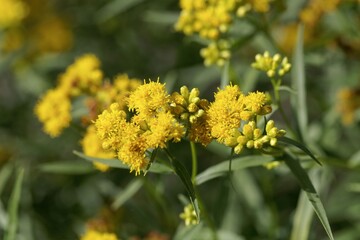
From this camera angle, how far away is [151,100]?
85.1 inches

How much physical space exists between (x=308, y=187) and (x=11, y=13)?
334 cm

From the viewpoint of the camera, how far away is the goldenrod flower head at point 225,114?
7.00ft

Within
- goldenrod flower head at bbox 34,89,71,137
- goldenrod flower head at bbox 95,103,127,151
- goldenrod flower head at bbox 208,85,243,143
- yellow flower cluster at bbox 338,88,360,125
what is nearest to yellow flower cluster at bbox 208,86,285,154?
goldenrod flower head at bbox 208,85,243,143

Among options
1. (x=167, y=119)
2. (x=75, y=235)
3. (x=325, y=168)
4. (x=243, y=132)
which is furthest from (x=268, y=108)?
(x=75, y=235)

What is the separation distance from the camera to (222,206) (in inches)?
124

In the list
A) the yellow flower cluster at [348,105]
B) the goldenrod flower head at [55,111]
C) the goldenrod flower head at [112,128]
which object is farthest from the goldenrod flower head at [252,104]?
the yellow flower cluster at [348,105]

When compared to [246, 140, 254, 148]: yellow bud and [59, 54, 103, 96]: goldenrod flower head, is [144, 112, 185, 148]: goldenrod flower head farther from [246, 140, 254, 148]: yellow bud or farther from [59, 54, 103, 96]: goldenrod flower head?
[59, 54, 103, 96]: goldenrod flower head

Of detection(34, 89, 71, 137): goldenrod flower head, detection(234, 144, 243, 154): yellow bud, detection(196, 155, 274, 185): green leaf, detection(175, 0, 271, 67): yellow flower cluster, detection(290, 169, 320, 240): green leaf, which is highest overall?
detection(175, 0, 271, 67): yellow flower cluster

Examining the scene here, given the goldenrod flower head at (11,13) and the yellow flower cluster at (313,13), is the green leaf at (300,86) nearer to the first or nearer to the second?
Result: the yellow flower cluster at (313,13)

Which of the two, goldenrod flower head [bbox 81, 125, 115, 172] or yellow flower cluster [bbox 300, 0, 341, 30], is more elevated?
yellow flower cluster [bbox 300, 0, 341, 30]

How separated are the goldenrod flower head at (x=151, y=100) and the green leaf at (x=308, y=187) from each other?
55 cm

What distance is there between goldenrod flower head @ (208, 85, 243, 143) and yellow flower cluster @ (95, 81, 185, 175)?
0.12 meters

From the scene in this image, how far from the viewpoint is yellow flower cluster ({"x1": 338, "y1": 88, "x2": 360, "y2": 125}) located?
11.9ft

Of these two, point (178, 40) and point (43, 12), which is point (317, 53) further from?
point (43, 12)
